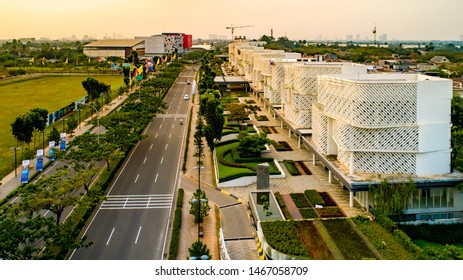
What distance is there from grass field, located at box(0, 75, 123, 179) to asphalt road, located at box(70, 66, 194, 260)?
9.10 meters

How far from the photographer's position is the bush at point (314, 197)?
910 inches

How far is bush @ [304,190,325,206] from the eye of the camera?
75.9 feet

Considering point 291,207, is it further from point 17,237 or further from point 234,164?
point 17,237

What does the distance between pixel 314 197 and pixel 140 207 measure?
968cm

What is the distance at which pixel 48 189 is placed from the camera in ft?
64.2

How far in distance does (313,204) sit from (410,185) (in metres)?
5.01

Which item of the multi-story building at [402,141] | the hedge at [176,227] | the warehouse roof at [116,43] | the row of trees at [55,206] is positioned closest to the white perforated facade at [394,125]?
the multi-story building at [402,141]

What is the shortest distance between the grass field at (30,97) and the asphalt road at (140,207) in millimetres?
9102

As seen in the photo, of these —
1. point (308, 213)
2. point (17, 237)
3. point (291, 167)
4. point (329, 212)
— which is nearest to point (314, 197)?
point (329, 212)

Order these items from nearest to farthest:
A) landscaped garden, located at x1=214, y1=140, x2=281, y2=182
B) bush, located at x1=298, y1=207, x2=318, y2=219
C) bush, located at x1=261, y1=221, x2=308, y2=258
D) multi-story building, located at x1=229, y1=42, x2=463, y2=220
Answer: bush, located at x1=261, y1=221, x2=308, y2=258 → bush, located at x1=298, y1=207, x2=318, y2=219 → multi-story building, located at x1=229, y1=42, x2=463, y2=220 → landscaped garden, located at x1=214, y1=140, x2=281, y2=182

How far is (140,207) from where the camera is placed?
2352 centimetres

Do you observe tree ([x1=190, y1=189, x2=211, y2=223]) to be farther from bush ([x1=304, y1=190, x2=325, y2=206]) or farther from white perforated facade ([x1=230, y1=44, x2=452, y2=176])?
white perforated facade ([x1=230, y1=44, x2=452, y2=176])

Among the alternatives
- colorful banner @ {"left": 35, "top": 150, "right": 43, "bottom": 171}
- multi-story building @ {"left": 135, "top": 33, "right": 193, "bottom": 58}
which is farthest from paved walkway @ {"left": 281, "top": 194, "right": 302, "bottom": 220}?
multi-story building @ {"left": 135, "top": 33, "right": 193, "bottom": 58}

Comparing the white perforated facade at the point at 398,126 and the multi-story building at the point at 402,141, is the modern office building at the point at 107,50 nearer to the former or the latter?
the multi-story building at the point at 402,141
